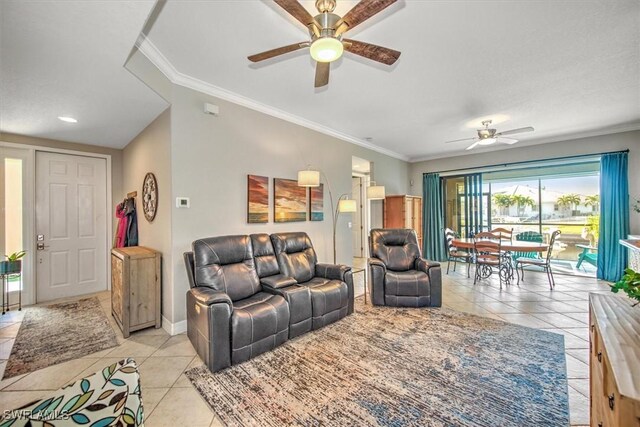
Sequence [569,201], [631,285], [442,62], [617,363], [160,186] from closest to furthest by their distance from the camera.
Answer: [617,363] → [631,285] → [442,62] → [160,186] → [569,201]

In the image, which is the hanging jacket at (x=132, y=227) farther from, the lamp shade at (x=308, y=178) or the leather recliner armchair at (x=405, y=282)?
the leather recliner armchair at (x=405, y=282)

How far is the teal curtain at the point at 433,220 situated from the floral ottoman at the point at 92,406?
22.8 ft

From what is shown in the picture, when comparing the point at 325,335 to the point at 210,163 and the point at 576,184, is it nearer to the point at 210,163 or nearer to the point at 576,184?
the point at 210,163

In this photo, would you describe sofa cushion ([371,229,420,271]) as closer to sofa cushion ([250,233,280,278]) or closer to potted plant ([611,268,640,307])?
sofa cushion ([250,233,280,278])

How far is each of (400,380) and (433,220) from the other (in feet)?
18.3

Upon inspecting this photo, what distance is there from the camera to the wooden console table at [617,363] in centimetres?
78

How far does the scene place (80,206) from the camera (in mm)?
4301

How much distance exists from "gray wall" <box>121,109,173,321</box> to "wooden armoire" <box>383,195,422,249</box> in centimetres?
492

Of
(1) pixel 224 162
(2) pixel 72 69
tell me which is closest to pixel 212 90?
(1) pixel 224 162

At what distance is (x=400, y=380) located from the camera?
207 centimetres

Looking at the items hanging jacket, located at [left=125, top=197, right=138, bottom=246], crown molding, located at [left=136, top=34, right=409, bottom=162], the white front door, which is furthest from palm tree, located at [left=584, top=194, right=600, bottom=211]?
the white front door

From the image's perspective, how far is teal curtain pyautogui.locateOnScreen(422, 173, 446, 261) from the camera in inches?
274

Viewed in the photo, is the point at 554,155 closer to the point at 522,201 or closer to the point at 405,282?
the point at 522,201

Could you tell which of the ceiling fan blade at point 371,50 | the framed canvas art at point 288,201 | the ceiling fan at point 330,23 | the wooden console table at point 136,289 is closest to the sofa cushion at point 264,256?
the framed canvas art at point 288,201
